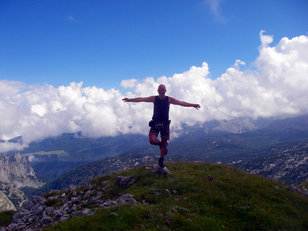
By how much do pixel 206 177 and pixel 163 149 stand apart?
173 inches

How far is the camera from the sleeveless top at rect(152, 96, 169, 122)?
17.7 m

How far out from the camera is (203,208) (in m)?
12.8

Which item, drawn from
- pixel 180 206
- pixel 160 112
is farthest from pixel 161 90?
pixel 180 206

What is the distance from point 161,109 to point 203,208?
8156mm

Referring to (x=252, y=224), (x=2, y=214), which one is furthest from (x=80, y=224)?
(x=2, y=214)

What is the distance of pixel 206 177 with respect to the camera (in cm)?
1841

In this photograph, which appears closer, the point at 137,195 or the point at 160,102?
the point at 137,195

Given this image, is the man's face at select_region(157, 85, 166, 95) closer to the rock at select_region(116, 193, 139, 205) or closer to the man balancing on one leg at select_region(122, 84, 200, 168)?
the man balancing on one leg at select_region(122, 84, 200, 168)

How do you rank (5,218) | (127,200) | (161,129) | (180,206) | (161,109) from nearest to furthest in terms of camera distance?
(180,206) < (127,200) < (161,109) < (161,129) < (5,218)

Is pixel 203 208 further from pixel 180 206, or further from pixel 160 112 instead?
pixel 160 112

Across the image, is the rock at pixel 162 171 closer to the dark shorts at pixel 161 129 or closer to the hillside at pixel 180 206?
the hillside at pixel 180 206

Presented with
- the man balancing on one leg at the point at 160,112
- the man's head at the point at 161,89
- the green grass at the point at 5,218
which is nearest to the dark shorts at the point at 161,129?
the man balancing on one leg at the point at 160,112

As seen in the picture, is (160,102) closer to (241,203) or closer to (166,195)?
(166,195)

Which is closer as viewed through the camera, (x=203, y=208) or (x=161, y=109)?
(x=203, y=208)
